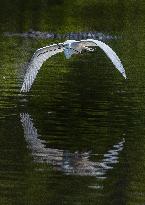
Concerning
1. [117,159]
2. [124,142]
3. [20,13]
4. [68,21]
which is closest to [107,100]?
[124,142]

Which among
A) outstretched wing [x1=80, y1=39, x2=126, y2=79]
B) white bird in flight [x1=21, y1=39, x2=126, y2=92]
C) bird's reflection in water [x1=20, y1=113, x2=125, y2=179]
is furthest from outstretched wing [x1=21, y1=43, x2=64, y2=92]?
bird's reflection in water [x1=20, y1=113, x2=125, y2=179]

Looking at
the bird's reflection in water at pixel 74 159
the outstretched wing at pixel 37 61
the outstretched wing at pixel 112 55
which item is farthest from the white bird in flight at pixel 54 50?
the bird's reflection in water at pixel 74 159

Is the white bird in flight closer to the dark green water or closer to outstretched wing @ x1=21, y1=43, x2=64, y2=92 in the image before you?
outstretched wing @ x1=21, y1=43, x2=64, y2=92

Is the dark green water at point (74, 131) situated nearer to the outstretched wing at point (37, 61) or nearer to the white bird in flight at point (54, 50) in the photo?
the outstretched wing at point (37, 61)

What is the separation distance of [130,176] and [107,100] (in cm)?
873

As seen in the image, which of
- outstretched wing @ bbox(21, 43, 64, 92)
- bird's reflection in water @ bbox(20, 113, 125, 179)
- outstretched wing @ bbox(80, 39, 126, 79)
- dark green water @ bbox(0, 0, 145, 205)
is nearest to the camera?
dark green water @ bbox(0, 0, 145, 205)

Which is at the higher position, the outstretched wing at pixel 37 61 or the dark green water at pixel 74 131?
the outstretched wing at pixel 37 61

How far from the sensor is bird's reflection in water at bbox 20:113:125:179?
16172 mm

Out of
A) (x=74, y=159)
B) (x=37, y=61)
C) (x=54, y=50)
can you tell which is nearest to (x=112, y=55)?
(x=54, y=50)

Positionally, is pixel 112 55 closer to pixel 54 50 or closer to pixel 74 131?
pixel 74 131

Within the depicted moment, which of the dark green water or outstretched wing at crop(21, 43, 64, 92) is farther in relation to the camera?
outstretched wing at crop(21, 43, 64, 92)

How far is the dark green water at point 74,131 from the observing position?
14766 mm

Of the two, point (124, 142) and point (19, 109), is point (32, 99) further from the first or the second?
point (124, 142)

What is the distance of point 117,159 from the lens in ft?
56.2
